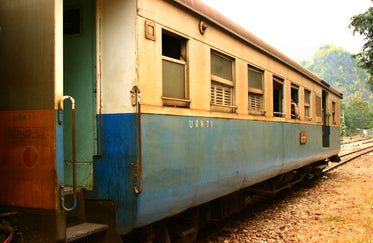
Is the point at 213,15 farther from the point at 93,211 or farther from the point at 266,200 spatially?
the point at 266,200

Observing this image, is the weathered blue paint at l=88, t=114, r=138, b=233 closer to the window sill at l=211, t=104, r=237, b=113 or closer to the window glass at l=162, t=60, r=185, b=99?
the window glass at l=162, t=60, r=185, b=99

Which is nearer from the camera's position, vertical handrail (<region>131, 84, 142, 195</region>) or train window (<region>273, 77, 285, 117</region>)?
vertical handrail (<region>131, 84, 142, 195</region>)

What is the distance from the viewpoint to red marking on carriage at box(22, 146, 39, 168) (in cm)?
263

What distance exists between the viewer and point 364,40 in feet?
75.4

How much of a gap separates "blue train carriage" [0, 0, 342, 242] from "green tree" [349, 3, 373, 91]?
21.0m

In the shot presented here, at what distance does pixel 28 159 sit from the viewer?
267 centimetres

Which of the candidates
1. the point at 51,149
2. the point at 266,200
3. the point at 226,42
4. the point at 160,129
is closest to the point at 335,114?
the point at 266,200

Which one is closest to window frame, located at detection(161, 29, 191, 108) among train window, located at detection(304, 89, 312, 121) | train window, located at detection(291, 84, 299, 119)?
train window, located at detection(291, 84, 299, 119)

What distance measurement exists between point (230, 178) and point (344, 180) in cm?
746

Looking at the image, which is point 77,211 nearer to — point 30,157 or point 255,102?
point 30,157

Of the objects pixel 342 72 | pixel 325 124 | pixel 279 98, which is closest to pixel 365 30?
pixel 325 124

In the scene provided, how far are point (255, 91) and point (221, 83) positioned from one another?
3.84ft

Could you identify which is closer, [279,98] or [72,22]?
[72,22]

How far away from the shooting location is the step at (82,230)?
272cm
